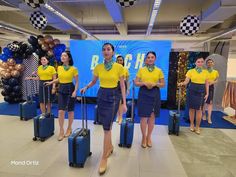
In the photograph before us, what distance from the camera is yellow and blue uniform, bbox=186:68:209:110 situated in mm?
3506

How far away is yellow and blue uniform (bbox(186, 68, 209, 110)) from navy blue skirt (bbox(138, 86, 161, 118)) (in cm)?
111

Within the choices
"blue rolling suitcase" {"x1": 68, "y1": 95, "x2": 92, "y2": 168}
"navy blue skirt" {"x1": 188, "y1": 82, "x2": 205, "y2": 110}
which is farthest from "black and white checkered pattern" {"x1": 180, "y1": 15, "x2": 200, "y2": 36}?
"blue rolling suitcase" {"x1": 68, "y1": 95, "x2": 92, "y2": 168}

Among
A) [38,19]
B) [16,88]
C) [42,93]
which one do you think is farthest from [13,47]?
[42,93]

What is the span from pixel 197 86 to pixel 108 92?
208 centimetres

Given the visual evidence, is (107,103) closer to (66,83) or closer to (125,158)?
(125,158)

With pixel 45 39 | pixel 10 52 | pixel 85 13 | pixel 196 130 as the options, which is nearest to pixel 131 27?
pixel 85 13

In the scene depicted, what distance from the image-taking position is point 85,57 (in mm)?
6316

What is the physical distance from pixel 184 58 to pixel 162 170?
4.20 m

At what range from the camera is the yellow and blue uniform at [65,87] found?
305 cm

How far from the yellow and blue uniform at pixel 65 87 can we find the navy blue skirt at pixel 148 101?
3.80ft

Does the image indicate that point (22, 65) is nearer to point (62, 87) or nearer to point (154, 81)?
point (62, 87)

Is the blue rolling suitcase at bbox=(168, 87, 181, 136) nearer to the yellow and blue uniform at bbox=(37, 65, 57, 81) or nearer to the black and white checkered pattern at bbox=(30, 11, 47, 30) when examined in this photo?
the yellow and blue uniform at bbox=(37, 65, 57, 81)

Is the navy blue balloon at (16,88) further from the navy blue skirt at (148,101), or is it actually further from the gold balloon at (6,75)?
the navy blue skirt at (148,101)

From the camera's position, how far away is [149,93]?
9.23 ft
